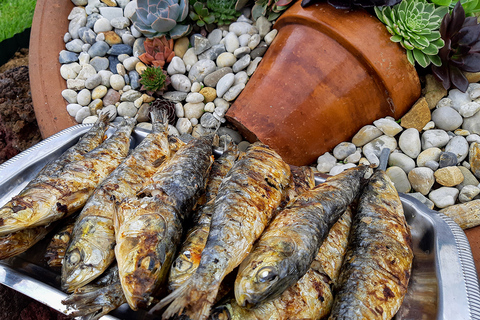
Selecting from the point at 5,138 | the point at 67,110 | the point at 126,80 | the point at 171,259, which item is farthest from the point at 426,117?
the point at 5,138

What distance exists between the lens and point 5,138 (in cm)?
→ 350

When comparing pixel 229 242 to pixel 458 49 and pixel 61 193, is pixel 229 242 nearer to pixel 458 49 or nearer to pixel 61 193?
pixel 61 193

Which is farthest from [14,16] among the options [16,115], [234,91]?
[234,91]

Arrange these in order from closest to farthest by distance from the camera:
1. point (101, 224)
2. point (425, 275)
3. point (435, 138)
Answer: point (101, 224), point (425, 275), point (435, 138)

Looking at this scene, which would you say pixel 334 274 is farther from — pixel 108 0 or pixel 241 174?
pixel 108 0

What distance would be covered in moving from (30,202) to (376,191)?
187cm

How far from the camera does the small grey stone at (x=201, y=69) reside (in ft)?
11.8

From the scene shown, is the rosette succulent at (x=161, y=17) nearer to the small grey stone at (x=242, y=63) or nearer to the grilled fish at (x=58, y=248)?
the small grey stone at (x=242, y=63)

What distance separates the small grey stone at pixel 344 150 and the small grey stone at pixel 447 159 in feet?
2.33

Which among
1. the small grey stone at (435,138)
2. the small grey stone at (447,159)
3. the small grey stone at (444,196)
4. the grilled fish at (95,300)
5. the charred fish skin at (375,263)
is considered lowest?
the small grey stone at (444,196)

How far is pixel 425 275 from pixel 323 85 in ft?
5.48

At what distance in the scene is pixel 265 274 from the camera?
1231 mm

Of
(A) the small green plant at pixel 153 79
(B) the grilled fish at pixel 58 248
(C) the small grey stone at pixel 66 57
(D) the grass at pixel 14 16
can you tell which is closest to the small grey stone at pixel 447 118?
(A) the small green plant at pixel 153 79

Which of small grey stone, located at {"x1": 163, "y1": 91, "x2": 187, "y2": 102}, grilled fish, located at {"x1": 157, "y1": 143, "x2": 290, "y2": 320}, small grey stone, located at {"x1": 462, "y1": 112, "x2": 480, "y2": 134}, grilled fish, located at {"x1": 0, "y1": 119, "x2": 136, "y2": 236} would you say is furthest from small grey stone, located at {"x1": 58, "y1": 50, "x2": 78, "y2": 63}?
small grey stone, located at {"x1": 462, "y1": 112, "x2": 480, "y2": 134}
